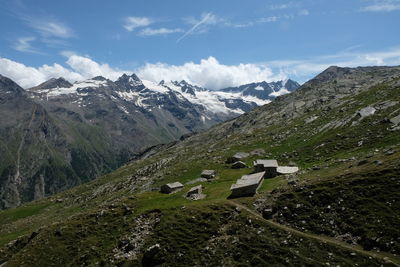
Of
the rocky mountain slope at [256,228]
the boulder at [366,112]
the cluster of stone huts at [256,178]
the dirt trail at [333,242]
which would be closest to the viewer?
the dirt trail at [333,242]

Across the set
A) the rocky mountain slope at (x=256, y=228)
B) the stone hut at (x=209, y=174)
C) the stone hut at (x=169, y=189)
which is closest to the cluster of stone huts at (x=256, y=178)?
the rocky mountain slope at (x=256, y=228)

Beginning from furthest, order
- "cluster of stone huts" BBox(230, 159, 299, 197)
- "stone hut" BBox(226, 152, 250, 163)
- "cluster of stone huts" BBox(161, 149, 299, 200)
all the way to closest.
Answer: "stone hut" BBox(226, 152, 250, 163) → "cluster of stone huts" BBox(161, 149, 299, 200) → "cluster of stone huts" BBox(230, 159, 299, 197)

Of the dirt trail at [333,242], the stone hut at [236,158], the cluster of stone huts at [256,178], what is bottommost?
the dirt trail at [333,242]

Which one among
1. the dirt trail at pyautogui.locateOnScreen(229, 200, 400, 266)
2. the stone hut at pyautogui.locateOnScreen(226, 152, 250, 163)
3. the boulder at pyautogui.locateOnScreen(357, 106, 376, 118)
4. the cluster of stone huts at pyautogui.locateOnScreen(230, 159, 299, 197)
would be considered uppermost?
the boulder at pyautogui.locateOnScreen(357, 106, 376, 118)

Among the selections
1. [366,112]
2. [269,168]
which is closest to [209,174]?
[269,168]

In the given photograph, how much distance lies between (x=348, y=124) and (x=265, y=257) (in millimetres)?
79553

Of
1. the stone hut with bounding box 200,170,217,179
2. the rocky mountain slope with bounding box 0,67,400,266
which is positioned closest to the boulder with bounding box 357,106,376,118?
the rocky mountain slope with bounding box 0,67,400,266

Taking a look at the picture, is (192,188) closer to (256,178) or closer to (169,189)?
(169,189)

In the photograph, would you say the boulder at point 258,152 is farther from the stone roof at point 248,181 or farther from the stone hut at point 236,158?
the stone roof at point 248,181

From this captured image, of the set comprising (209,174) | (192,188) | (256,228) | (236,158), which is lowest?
(256,228)

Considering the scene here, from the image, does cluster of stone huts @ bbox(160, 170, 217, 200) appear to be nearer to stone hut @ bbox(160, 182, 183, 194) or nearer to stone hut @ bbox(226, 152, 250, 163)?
stone hut @ bbox(160, 182, 183, 194)

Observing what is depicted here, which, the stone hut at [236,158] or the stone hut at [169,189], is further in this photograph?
the stone hut at [236,158]

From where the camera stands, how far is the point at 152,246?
4750 cm

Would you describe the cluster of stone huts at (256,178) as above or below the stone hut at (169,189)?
above
